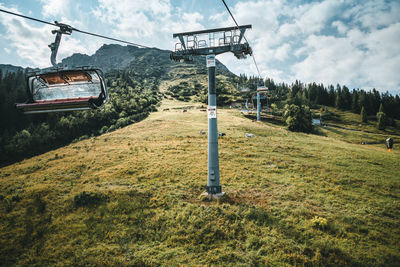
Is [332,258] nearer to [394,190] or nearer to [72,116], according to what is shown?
[394,190]

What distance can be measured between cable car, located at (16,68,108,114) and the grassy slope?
6.66 m

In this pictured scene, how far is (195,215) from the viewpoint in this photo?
35.4 ft

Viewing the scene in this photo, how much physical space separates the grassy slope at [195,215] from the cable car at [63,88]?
667cm

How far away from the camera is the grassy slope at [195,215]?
839 centimetres

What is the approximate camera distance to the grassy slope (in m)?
8.39

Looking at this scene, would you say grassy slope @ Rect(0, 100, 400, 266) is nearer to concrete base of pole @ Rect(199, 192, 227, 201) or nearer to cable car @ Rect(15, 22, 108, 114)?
concrete base of pole @ Rect(199, 192, 227, 201)

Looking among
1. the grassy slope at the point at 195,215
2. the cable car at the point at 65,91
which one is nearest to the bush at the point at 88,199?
the grassy slope at the point at 195,215

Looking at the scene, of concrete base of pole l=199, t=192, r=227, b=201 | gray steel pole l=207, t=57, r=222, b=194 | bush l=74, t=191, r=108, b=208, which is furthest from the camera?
concrete base of pole l=199, t=192, r=227, b=201

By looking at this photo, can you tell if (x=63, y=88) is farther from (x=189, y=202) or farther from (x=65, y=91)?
(x=189, y=202)

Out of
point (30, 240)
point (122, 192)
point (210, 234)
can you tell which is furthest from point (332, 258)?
point (30, 240)

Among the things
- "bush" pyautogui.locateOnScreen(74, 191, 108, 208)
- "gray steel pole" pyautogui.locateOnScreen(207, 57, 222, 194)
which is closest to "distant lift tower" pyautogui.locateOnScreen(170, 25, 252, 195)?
"gray steel pole" pyautogui.locateOnScreen(207, 57, 222, 194)

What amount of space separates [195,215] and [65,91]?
9461 mm

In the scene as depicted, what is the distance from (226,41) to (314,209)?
12743mm

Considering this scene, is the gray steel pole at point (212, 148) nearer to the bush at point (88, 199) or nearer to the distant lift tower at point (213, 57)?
the distant lift tower at point (213, 57)
